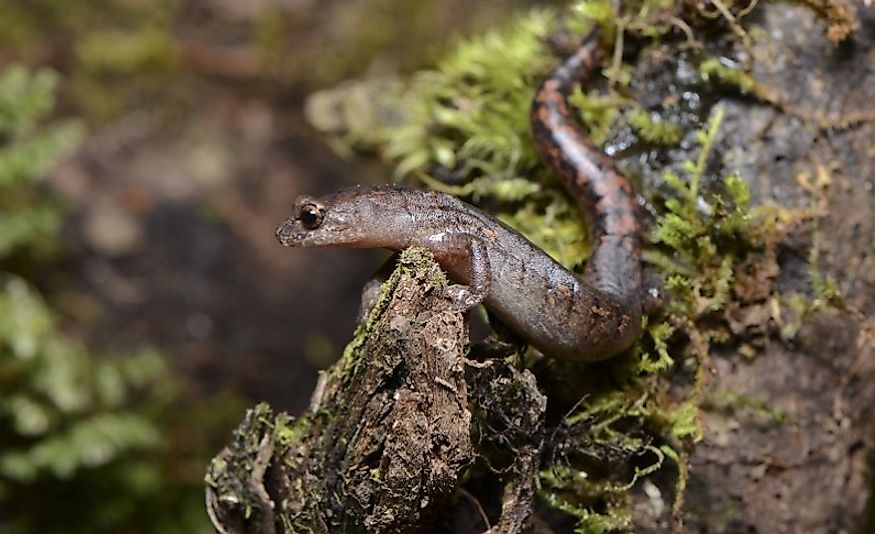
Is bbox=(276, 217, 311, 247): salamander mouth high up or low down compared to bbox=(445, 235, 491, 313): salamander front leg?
up

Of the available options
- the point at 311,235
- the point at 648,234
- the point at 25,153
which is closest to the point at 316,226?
Result: the point at 311,235

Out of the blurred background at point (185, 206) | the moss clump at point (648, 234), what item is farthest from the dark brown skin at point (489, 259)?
the blurred background at point (185, 206)

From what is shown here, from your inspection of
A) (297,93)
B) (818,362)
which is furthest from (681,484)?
(297,93)

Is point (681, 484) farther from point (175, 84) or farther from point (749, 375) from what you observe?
point (175, 84)

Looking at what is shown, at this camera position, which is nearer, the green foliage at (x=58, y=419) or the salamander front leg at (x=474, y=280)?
the salamander front leg at (x=474, y=280)

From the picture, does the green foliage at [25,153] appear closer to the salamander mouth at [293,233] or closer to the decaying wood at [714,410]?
the salamander mouth at [293,233]

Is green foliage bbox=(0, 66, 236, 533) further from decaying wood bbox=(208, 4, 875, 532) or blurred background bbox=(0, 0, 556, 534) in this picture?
decaying wood bbox=(208, 4, 875, 532)

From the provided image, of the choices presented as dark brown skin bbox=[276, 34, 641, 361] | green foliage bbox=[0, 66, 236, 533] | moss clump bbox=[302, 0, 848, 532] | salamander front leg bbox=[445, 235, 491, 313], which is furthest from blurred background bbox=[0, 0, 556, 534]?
salamander front leg bbox=[445, 235, 491, 313]
